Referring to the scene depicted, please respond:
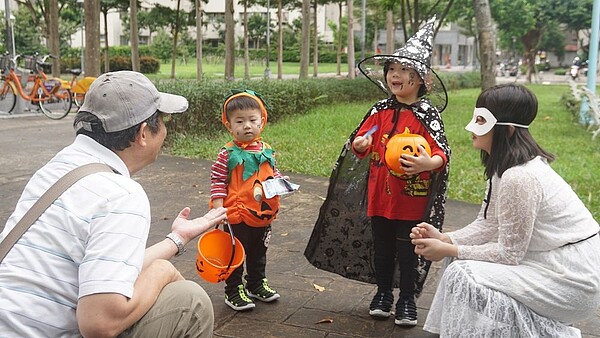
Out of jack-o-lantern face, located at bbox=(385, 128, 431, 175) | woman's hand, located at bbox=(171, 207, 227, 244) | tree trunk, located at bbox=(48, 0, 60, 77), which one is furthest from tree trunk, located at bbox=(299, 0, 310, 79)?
woman's hand, located at bbox=(171, 207, 227, 244)

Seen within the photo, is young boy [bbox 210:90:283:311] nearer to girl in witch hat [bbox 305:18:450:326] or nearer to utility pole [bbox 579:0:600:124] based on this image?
girl in witch hat [bbox 305:18:450:326]

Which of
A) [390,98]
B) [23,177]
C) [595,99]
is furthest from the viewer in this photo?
[595,99]

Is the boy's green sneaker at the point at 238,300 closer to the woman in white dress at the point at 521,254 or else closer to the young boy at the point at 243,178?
the young boy at the point at 243,178

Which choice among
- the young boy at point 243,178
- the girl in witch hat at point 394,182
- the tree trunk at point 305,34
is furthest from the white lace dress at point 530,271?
the tree trunk at point 305,34

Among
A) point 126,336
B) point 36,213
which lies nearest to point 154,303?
point 126,336

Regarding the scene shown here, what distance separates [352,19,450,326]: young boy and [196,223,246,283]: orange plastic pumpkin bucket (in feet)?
2.88

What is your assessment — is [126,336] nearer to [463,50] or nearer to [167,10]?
[167,10]

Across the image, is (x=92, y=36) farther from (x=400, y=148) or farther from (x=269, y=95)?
(x=400, y=148)

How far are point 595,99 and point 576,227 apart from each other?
900cm

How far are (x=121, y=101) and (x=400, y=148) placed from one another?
5.52 feet

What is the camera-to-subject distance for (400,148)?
11.4ft

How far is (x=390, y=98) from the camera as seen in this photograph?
12.6 ft

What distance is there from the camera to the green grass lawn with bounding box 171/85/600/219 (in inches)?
300

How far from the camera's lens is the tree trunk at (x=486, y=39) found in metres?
12.6
